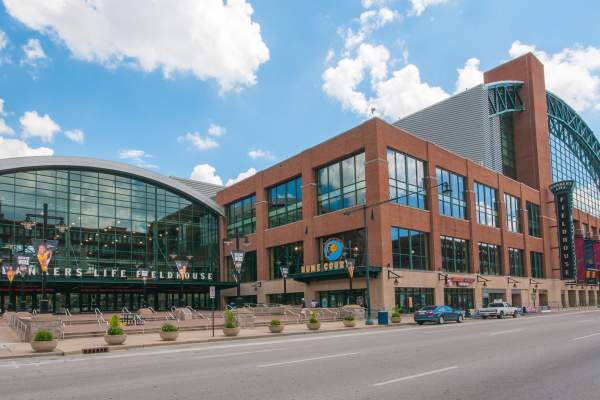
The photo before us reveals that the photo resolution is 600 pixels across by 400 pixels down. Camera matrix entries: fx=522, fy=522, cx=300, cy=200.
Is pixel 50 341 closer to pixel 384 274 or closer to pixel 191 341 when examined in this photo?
pixel 191 341

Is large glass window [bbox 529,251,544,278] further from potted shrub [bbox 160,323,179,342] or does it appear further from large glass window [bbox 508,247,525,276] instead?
potted shrub [bbox 160,323,179,342]

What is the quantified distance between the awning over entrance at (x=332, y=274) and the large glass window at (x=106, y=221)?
19.3 m

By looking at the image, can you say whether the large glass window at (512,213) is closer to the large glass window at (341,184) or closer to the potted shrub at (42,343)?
the large glass window at (341,184)

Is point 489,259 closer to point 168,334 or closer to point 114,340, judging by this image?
point 168,334

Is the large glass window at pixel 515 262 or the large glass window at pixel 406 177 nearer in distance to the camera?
the large glass window at pixel 406 177

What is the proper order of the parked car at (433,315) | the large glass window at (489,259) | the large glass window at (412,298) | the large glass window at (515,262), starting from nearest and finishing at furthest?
the parked car at (433,315)
the large glass window at (412,298)
the large glass window at (489,259)
the large glass window at (515,262)

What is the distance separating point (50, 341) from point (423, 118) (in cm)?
5852

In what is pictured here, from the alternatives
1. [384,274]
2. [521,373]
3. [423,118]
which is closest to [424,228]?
[384,274]

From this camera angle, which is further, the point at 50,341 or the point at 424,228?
the point at 424,228

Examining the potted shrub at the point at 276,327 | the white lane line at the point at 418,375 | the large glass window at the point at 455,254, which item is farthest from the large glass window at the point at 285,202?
the white lane line at the point at 418,375

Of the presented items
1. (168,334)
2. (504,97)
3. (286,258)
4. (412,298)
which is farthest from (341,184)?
(504,97)

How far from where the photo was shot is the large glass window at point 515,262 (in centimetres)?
6073

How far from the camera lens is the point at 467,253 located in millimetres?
53125

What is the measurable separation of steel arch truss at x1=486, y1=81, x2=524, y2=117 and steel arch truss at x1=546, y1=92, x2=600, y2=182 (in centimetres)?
945
